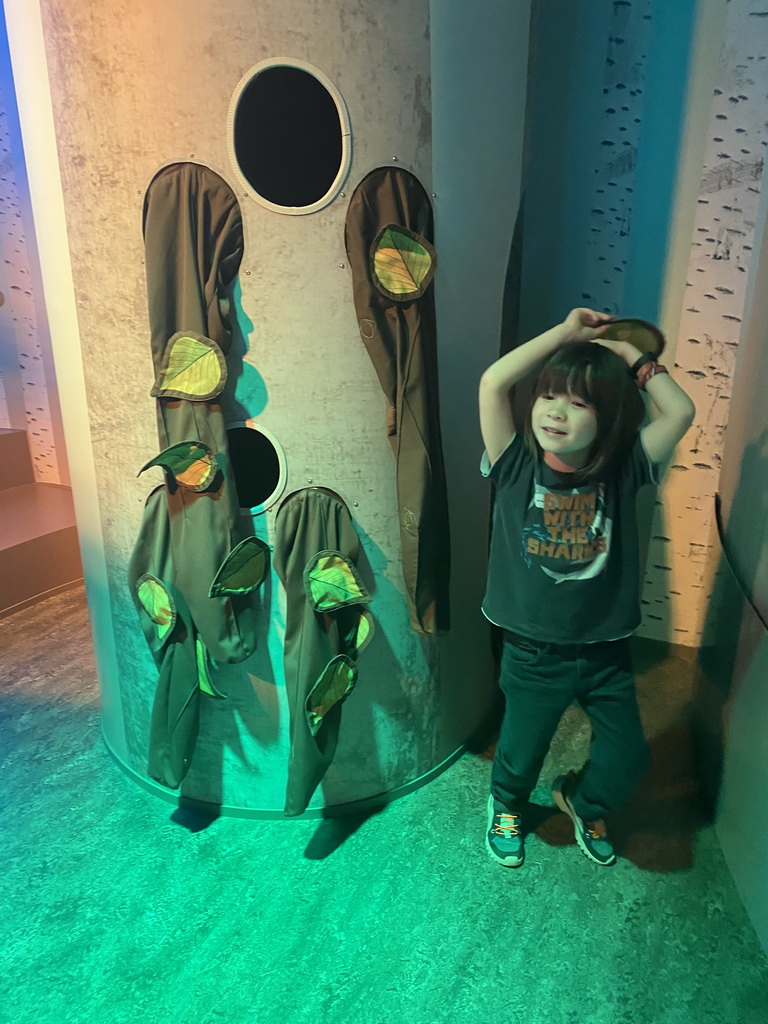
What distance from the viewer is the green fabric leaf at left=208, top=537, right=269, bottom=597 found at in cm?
162

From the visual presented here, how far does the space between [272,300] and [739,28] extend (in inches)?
72.1

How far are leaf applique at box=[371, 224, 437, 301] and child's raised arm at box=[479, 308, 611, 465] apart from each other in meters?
0.27

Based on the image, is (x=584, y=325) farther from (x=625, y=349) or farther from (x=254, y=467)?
(x=254, y=467)

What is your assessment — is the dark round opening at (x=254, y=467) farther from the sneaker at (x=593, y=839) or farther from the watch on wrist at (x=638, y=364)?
the sneaker at (x=593, y=839)

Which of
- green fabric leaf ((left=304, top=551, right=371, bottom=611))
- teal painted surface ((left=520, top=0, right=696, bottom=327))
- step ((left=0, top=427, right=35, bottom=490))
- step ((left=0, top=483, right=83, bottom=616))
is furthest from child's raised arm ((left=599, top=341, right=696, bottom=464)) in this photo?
step ((left=0, top=427, right=35, bottom=490))

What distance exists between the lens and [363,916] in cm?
165

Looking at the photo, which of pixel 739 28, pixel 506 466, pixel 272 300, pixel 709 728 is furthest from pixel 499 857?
pixel 739 28

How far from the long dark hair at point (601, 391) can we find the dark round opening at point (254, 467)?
907 mm

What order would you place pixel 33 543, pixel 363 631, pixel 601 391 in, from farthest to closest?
pixel 33 543, pixel 363 631, pixel 601 391

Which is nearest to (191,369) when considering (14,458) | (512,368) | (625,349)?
(512,368)

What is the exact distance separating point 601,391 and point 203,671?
1.13 m

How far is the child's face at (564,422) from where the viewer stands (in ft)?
4.56

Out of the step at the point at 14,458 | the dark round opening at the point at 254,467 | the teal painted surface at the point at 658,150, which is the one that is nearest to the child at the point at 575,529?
the dark round opening at the point at 254,467

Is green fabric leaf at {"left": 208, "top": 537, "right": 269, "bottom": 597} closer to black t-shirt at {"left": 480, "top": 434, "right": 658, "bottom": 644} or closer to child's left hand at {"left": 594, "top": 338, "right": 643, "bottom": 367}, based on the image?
black t-shirt at {"left": 480, "top": 434, "right": 658, "bottom": 644}
